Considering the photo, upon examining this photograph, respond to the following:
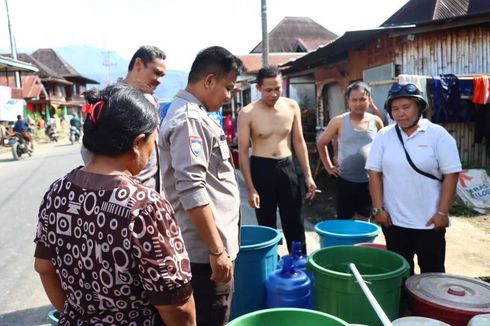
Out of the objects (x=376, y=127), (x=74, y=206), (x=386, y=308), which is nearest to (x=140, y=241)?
(x=74, y=206)

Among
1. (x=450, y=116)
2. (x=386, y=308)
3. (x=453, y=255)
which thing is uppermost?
(x=450, y=116)

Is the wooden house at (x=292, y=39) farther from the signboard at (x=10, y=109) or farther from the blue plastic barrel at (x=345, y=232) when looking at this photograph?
the blue plastic barrel at (x=345, y=232)

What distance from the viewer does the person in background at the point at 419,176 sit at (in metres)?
2.51

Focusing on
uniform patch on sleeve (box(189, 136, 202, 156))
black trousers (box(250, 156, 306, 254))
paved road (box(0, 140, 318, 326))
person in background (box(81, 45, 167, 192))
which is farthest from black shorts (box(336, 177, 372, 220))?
uniform patch on sleeve (box(189, 136, 202, 156))

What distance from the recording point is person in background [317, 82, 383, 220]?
3883 mm

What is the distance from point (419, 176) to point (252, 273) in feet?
4.08

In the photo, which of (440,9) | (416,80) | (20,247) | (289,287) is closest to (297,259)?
(289,287)

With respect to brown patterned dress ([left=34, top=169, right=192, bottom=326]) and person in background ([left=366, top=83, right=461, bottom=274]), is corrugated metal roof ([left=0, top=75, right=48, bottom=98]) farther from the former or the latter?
brown patterned dress ([left=34, top=169, right=192, bottom=326])

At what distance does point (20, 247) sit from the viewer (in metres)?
5.24

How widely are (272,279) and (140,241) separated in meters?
1.68

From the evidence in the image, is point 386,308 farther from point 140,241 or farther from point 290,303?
point 140,241

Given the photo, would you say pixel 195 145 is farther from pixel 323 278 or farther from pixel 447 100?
pixel 447 100

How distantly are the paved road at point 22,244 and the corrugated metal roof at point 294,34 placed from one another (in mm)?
16598

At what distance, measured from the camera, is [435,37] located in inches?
286
